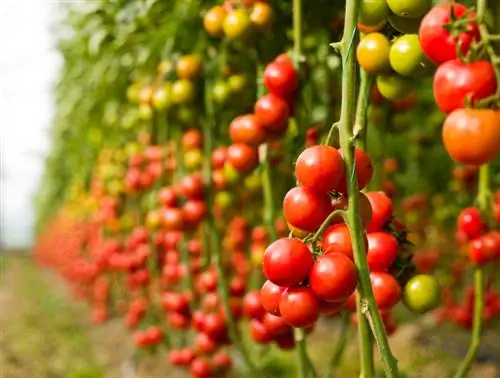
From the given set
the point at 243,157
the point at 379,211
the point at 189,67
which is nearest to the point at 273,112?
the point at 243,157

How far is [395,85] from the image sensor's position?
0.85 metres

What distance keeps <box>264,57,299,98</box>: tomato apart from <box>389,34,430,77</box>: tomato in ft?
0.81

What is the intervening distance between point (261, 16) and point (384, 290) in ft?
1.82

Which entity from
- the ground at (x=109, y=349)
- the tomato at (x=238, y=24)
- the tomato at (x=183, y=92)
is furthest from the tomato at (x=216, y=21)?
the ground at (x=109, y=349)

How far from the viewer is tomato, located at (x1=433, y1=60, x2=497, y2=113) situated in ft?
1.78

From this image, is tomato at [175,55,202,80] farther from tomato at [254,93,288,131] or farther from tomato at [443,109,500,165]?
tomato at [443,109,500,165]

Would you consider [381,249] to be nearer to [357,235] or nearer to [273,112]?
[357,235]

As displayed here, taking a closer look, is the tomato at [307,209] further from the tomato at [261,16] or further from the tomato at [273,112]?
the tomato at [261,16]

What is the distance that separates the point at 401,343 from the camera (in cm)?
288

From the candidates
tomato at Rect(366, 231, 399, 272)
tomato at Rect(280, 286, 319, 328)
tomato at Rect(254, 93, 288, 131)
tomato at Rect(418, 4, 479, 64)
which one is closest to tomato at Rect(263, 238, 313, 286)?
tomato at Rect(280, 286, 319, 328)

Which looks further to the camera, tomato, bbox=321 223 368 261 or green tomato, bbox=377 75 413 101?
green tomato, bbox=377 75 413 101

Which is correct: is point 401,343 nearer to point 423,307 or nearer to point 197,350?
point 197,350

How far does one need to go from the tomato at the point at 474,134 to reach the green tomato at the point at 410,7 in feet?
0.73

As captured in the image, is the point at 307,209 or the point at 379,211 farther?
the point at 379,211
